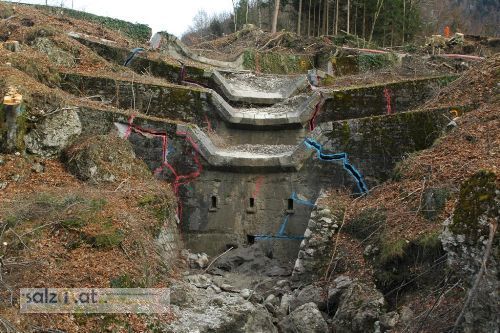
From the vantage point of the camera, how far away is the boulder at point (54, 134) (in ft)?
30.3

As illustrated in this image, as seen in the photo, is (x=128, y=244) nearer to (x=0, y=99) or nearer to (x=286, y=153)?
(x=0, y=99)

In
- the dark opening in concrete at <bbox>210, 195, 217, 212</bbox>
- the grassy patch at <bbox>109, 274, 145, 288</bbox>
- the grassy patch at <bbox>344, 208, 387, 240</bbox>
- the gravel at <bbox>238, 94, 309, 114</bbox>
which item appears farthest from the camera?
the gravel at <bbox>238, 94, 309, 114</bbox>

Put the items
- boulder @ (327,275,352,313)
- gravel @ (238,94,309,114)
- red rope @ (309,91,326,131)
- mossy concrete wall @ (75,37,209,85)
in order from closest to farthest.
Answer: boulder @ (327,275,352,313)
red rope @ (309,91,326,131)
gravel @ (238,94,309,114)
mossy concrete wall @ (75,37,209,85)

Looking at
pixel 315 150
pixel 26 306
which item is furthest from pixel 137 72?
pixel 26 306

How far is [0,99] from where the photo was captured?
360 inches

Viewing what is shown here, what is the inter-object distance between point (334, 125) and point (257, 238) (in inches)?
100

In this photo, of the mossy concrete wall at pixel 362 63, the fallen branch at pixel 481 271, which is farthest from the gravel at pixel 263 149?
the mossy concrete wall at pixel 362 63

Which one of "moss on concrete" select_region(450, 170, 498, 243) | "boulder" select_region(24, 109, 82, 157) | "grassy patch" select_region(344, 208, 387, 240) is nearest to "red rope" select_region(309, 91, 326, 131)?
"grassy patch" select_region(344, 208, 387, 240)

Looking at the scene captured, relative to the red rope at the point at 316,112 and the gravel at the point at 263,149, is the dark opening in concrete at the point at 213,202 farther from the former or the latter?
the red rope at the point at 316,112

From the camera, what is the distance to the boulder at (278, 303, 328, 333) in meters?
6.88

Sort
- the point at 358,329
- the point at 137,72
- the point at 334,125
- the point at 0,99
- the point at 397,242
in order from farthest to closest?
1. the point at 137,72
2. the point at 334,125
3. the point at 0,99
4. the point at 397,242
5. the point at 358,329

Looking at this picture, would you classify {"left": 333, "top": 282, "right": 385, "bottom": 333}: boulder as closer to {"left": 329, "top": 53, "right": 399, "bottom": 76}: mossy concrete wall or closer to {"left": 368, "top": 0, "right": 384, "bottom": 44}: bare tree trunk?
{"left": 329, "top": 53, "right": 399, "bottom": 76}: mossy concrete wall

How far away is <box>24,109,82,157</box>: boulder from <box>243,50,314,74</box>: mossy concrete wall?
9561mm

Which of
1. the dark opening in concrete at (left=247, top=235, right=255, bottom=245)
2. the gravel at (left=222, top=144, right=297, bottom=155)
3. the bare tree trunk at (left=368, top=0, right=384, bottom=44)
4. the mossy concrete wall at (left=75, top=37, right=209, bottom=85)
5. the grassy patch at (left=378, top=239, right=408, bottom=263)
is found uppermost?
the bare tree trunk at (left=368, top=0, right=384, bottom=44)
